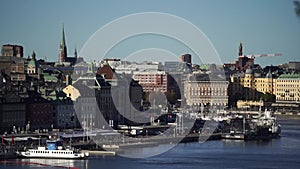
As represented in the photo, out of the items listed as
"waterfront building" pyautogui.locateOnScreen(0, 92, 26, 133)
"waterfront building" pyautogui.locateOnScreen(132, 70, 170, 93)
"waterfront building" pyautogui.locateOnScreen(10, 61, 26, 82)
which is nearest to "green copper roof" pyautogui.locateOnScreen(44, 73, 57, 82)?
"waterfront building" pyautogui.locateOnScreen(10, 61, 26, 82)

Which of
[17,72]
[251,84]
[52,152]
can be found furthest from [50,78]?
[52,152]

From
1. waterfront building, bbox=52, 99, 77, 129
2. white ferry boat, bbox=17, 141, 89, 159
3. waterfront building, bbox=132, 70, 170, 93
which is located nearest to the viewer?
white ferry boat, bbox=17, 141, 89, 159

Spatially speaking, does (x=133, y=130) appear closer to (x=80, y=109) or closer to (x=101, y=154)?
(x=80, y=109)

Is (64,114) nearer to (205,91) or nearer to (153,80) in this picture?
(205,91)

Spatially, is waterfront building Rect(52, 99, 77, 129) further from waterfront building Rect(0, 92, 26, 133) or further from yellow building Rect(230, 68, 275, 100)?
yellow building Rect(230, 68, 275, 100)

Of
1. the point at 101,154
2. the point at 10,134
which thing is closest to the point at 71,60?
the point at 10,134

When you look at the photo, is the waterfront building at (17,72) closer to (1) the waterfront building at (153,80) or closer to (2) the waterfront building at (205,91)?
(1) the waterfront building at (153,80)
